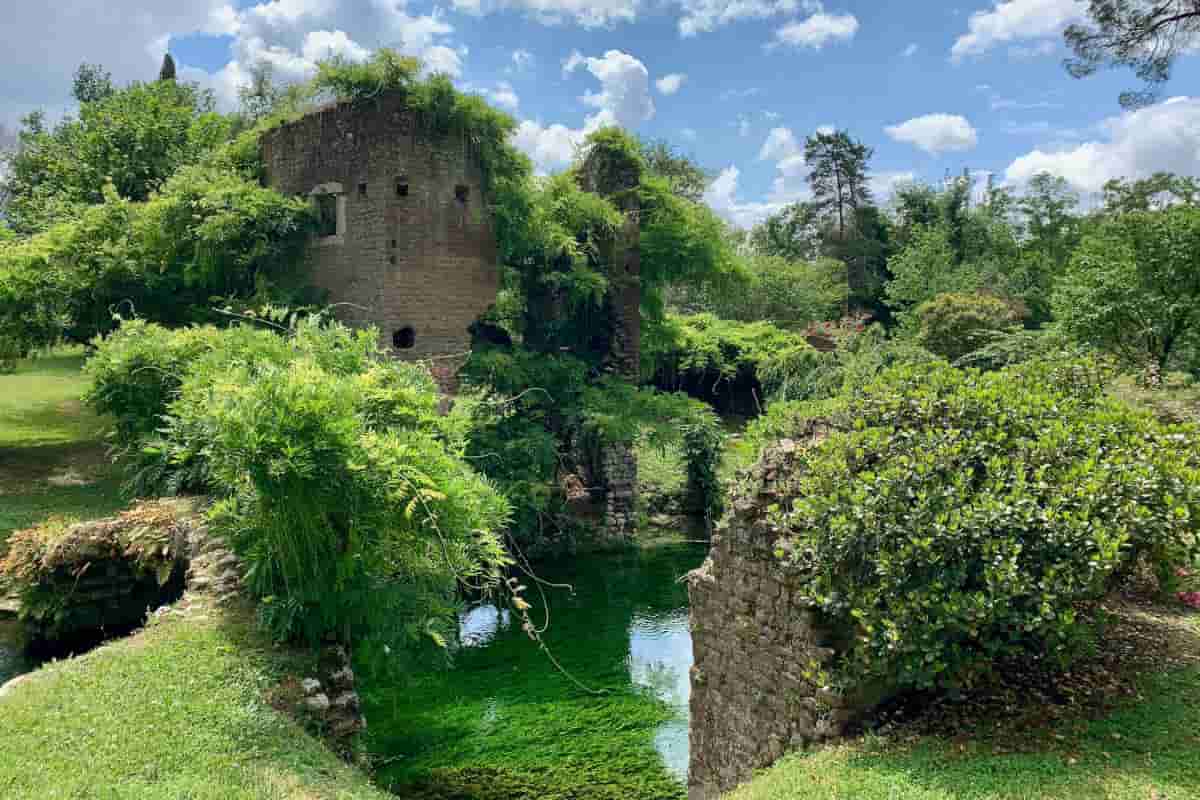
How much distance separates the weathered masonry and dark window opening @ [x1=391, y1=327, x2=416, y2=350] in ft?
0.07

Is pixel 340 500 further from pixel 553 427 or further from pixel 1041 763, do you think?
pixel 553 427

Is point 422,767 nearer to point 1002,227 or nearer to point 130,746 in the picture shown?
point 130,746

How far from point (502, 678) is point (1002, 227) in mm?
40289

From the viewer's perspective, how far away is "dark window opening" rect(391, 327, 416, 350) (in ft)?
54.2

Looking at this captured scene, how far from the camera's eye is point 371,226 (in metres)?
16.2

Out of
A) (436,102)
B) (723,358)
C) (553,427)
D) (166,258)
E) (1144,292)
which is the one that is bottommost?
(553,427)

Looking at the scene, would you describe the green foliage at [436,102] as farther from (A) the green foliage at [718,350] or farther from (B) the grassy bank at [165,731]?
(B) the grassy bank at [165,731]

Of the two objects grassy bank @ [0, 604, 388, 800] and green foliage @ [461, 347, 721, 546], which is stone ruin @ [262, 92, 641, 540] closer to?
green foliage @ [461, 347, 721, 546]

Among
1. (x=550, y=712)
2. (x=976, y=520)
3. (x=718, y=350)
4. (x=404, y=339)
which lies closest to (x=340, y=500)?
(x=976, y=520)

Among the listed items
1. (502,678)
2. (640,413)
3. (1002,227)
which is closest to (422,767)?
(502,678)

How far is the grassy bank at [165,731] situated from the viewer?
181 inches

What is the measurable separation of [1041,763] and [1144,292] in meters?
17.4

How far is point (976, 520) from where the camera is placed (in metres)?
4.86

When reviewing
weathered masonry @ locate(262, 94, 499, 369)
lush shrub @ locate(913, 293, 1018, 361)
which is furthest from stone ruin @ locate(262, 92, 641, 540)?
lush shrub @ locate(913, 293, 1018, 361)
